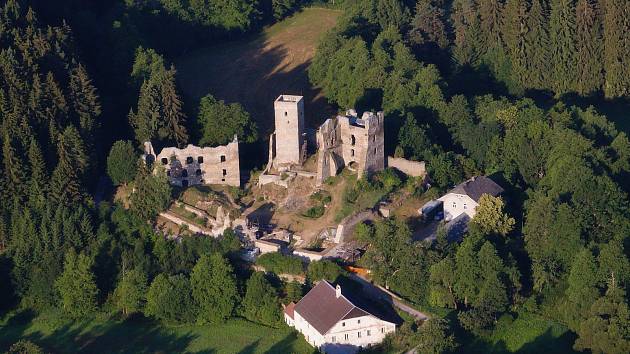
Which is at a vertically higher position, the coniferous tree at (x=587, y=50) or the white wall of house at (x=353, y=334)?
the coniferous tree at (x=587, y=50)

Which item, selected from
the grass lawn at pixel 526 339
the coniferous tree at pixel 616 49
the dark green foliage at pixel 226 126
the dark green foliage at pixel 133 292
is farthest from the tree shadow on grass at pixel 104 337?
the coniferous tree at pixel 616 49

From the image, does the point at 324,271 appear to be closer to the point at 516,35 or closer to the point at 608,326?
the point at 608,326

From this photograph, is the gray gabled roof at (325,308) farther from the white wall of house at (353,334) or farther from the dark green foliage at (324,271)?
the dark green foliage at (324,271)

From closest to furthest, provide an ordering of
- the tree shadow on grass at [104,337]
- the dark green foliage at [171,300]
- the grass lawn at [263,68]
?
1. the tree shadow on grass at [104,337]
2. the dark green foliage at [171,300]
3. the grass lawn at [263,68]

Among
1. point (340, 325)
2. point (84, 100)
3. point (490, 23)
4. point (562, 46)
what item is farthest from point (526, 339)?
point (490, 23)

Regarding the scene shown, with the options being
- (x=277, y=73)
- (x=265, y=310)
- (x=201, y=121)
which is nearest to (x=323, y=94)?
(x=277, y=73)

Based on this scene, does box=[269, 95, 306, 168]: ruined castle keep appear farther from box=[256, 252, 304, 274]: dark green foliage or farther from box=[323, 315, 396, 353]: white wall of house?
box=[323, 315, 396, 353]: white wall of house

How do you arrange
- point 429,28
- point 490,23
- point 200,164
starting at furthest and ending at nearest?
point 429,28 < point 490,23 < point 200,164
